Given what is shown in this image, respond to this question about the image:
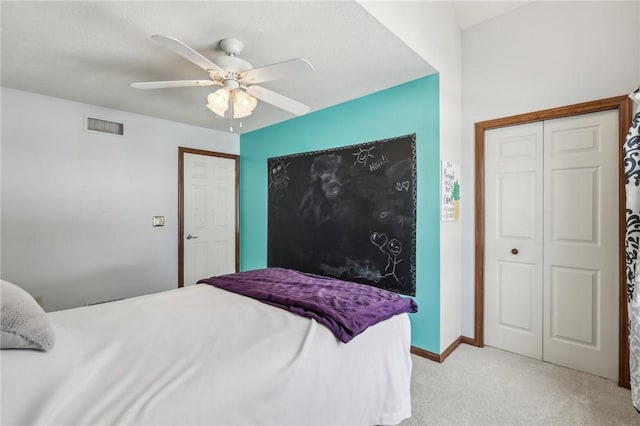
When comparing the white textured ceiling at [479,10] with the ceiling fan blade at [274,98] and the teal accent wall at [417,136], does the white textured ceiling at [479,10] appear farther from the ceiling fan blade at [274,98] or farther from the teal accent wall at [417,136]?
the ceiling fan blade at [274,98]

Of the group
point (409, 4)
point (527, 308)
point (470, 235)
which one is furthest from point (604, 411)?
point (409, 4)

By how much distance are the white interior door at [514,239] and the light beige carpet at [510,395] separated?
24 centimetres

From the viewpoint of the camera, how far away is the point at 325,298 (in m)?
1.75

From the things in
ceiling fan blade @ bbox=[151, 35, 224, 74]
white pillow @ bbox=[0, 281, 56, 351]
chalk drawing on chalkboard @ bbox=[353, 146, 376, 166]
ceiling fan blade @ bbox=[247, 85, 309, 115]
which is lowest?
white pillow @ bbox=[0, 281, 56, 351]

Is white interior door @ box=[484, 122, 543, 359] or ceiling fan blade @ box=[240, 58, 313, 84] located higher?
ceiling fan blade @ box=[240, 58, 313, 84]

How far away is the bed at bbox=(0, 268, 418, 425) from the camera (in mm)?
883

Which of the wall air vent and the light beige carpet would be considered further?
the wall air vent

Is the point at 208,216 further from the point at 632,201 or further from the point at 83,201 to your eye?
the point at 632,201

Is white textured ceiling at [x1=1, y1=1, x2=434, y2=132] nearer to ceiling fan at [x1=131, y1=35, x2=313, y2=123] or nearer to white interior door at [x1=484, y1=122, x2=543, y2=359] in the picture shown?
ceiling fan at [x1=131, y1=35, x2=313, y2=123]

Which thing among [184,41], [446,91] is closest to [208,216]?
[184,41]

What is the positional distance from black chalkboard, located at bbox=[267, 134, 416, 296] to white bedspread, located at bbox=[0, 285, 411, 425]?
110cm

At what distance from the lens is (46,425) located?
78 centimetres

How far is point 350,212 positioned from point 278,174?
129 cm

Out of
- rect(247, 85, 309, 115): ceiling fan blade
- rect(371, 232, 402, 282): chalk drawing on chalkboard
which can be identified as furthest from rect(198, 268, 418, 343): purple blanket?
rect(247, 85, 309, 115): ceiling fan blade
